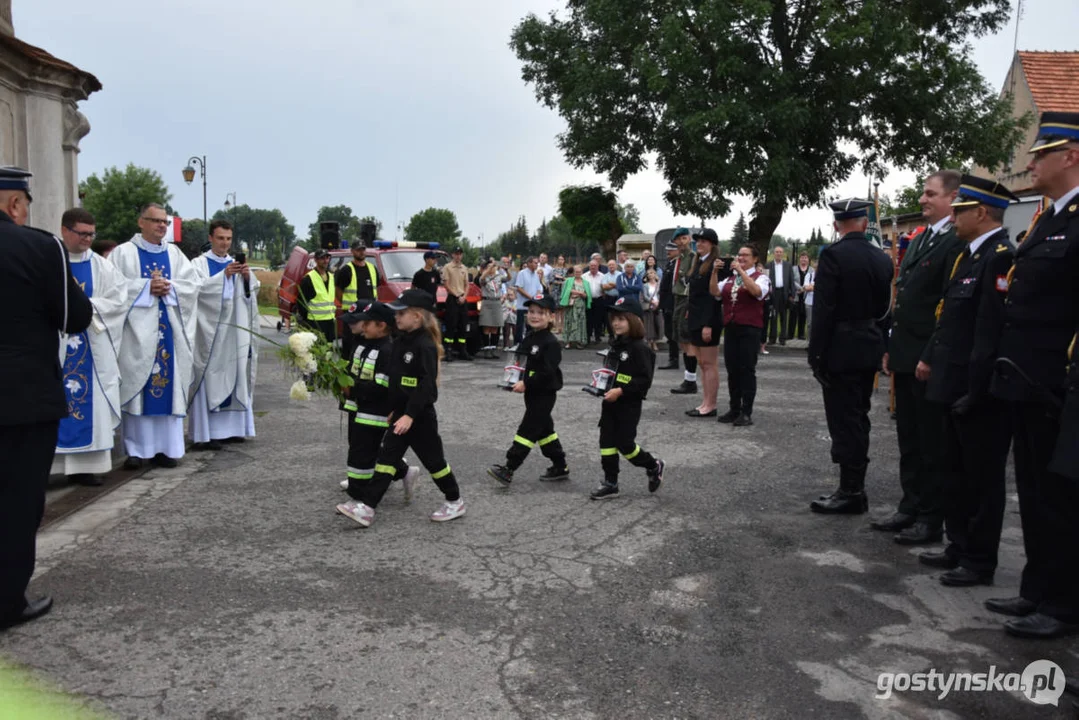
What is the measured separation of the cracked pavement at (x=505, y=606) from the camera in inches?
139

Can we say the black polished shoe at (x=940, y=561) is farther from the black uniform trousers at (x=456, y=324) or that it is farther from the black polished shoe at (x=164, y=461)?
the black uniform trousers at (x=456, y=324)

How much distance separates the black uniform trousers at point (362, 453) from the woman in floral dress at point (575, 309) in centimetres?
1211

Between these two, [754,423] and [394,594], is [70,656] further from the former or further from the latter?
[754,423]

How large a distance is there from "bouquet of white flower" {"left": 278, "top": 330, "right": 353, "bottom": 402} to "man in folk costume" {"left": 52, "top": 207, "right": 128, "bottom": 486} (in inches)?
58.4

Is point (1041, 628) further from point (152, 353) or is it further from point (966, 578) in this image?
point (152, 353)

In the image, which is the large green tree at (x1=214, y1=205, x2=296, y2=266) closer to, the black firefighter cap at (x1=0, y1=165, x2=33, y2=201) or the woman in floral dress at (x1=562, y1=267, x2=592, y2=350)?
the woman in floral dress at (x1=562, y1=267, x2=592, y2=350)

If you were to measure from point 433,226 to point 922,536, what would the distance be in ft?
421

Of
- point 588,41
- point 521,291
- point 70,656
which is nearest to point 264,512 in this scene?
point 70,656

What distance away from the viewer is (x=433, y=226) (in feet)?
429

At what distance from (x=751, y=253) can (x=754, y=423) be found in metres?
1.85

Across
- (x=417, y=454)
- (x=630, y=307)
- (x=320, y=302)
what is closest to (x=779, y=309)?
(x=320, y=302)

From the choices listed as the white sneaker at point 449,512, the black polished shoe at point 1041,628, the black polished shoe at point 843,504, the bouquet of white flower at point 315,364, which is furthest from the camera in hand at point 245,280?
the black polished shoe at point 1041,628

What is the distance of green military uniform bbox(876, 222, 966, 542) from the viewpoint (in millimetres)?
5477

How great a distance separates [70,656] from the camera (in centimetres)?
385
